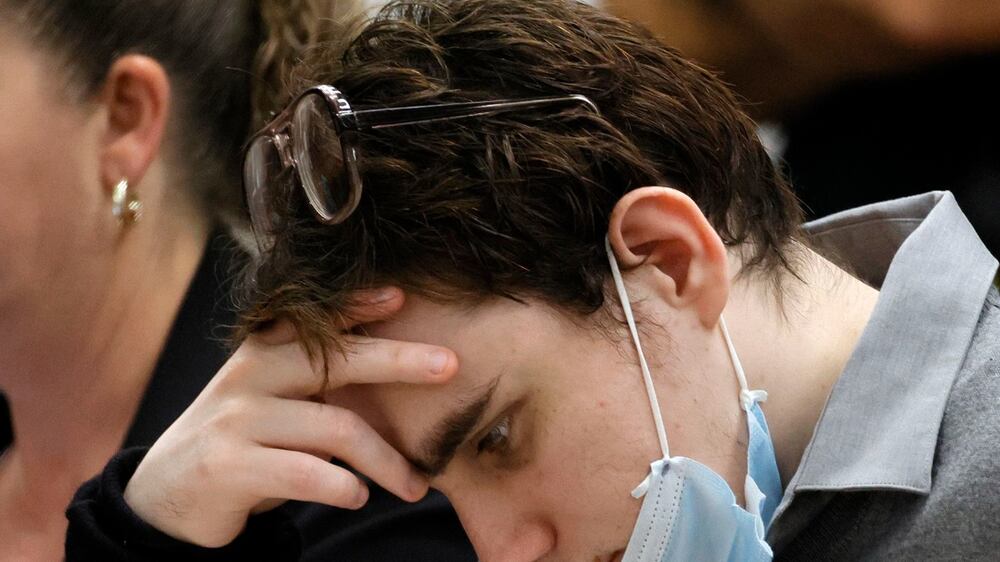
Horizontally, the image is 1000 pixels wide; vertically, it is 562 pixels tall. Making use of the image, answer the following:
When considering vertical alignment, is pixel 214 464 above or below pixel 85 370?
above

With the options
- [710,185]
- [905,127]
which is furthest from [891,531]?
[905,127]

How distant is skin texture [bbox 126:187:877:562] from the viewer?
49.8 inches

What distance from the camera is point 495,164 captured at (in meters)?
1.23

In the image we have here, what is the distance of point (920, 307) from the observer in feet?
4.30

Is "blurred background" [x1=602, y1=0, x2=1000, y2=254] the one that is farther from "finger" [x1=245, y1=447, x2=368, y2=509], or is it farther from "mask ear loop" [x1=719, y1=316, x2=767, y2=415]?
"finger" [x1=245, y1=447, x2=368, y2=509]

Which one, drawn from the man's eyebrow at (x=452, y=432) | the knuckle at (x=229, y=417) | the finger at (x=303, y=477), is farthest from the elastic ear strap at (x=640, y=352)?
the knuckle at (x=229, y=417)

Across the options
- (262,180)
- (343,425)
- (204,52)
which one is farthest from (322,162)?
(204,52)

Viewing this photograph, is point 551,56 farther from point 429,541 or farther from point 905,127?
point 905,127

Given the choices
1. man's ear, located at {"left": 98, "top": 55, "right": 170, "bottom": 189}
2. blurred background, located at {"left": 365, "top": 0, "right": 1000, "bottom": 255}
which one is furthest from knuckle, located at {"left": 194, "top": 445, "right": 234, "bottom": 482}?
blurred background, located at {"left": 365, "top": 0, "right": 1000, "bottom": 255}

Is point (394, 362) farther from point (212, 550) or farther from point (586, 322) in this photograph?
point (212, 550)

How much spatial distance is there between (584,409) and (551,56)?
35 centimetres

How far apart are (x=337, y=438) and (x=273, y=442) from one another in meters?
0.11

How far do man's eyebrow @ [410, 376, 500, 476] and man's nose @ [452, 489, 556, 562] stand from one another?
62 millimetres

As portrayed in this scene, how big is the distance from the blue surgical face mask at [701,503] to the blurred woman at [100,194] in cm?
80
